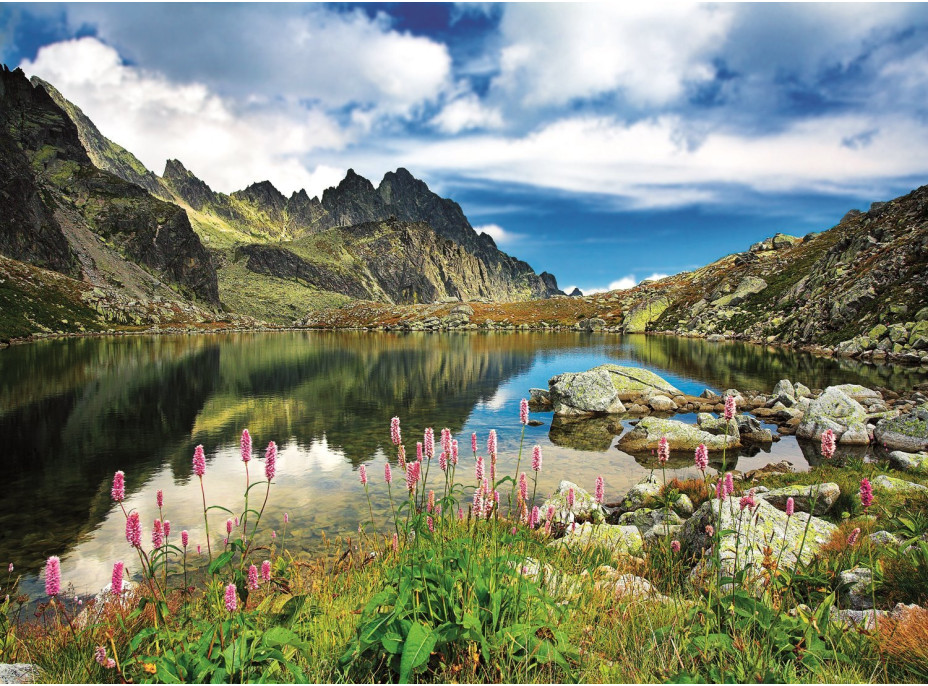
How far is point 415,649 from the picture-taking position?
3967mm

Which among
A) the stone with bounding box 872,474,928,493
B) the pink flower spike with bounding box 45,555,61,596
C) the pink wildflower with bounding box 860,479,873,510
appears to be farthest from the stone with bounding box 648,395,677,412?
the pink flower spike with bounding box 45,555,61,596

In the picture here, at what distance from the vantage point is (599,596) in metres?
5.93

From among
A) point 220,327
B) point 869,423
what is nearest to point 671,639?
point 869,423

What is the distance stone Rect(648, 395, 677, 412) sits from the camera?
32781mm

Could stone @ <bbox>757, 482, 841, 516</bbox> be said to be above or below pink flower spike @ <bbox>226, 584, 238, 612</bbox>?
below

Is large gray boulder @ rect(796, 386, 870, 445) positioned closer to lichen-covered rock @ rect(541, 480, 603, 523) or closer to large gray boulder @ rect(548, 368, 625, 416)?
large gray boulder @ rect(548, 368, 625, 416)

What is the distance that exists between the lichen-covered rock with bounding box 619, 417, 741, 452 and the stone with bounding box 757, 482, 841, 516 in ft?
→ 33.0

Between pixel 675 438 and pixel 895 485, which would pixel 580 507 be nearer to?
pixel 895 485

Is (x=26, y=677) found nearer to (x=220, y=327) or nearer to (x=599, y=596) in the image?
(x=599, y=596)

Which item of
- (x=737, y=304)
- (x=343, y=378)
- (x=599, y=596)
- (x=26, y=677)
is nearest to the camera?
(x=26, y=677)

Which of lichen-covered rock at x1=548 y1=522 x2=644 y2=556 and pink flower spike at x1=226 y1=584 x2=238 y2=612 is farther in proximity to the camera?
lichen-covered rock at x1=548 y1=522 x2=644 y2=556

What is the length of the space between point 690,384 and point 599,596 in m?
41.1

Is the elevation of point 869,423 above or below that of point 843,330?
below

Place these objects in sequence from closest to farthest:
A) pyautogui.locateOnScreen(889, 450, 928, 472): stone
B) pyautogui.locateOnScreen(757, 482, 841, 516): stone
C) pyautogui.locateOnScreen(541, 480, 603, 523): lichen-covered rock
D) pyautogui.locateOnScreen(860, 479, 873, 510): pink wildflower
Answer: pyautogui.locateOnScreen(860, 479, 873, 510): pink wildflower → pyautogui.locateOnScreen(757, 482, 841, 516): stone → pyautogui.locateOnScreen(541, 480, 603, 523): lichen-covered rock → pyautogui.locateOnScreen(889, 450, 928, 472): stone
